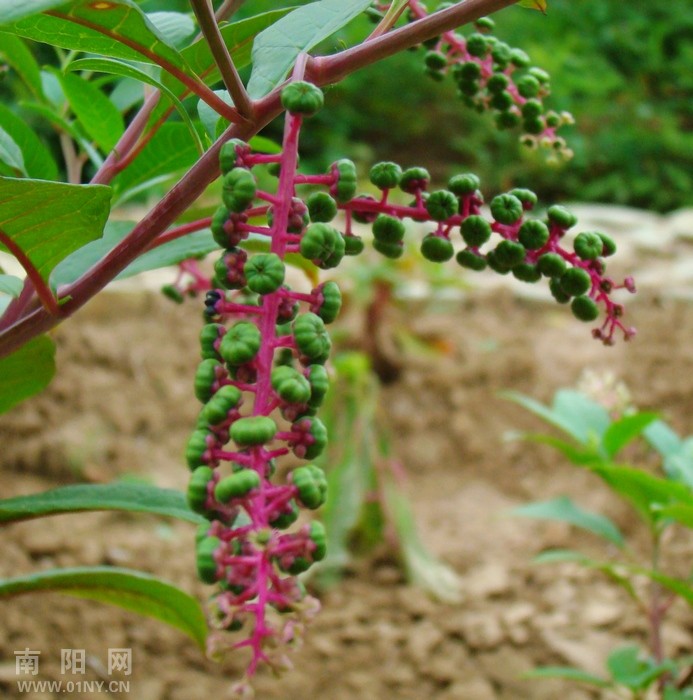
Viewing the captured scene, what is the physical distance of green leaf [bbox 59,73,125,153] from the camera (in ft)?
2.71

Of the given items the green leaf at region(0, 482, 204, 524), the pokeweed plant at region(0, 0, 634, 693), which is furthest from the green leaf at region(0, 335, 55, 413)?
the green leaf at region(0, 482, 204, 524)

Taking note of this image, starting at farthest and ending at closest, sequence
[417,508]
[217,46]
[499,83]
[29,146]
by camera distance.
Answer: [417,508]
[29,146]
[499,83]
[217,46]

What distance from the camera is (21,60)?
2.94 ft

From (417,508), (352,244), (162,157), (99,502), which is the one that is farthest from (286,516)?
(417,508)

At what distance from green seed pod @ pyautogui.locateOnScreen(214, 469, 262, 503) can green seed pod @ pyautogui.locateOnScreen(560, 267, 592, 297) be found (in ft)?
0.92

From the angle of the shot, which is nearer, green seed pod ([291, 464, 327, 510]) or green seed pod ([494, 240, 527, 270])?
green seed pod ([291, 464, 327, 510])

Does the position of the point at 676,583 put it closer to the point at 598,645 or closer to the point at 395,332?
the point at 598,645

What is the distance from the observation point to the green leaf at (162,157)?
33.8 inches

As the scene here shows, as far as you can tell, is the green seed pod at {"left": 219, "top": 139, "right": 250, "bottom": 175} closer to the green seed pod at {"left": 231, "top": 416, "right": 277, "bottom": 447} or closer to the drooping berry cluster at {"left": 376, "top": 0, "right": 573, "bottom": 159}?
the green seed pod at {"left": 231, "top": 416, "right": 277, "bottom": 447}

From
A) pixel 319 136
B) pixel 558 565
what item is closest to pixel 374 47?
pixel 558 565

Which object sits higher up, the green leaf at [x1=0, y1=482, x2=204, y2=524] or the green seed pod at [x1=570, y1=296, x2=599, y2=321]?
the green seed pod at [x1=570, y1=296, x2=599, y2=321]

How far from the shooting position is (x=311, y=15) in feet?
1.89

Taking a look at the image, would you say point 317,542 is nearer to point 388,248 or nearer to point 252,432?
point 252,432

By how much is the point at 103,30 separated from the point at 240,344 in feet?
0.84
